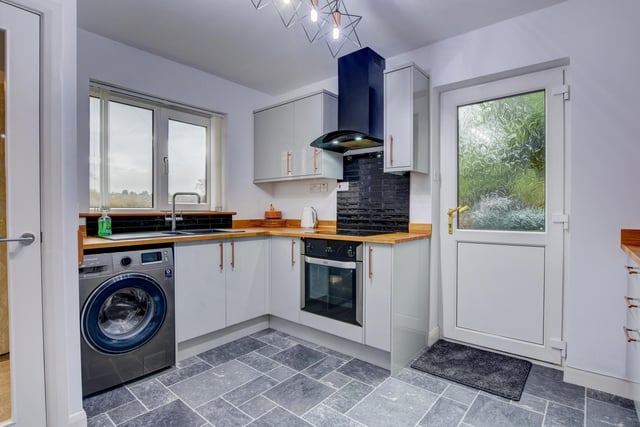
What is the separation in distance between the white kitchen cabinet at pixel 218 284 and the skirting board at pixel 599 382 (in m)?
2.24

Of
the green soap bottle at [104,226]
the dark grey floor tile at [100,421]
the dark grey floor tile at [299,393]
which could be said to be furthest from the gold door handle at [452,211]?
the green soap bottle at [104,226]

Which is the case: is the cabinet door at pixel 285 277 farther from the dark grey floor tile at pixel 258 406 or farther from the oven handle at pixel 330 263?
the dark grey floor tile at pixel 258 406

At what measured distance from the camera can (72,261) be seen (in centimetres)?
158

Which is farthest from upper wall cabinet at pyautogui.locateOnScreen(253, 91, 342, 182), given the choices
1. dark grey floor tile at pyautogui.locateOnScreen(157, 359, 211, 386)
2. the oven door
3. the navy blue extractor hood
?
dark grey floor tile at pyautogui.locateOnScreen(157, 359, 211, 386)

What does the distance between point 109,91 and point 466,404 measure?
3.37 meters

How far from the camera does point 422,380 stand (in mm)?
2096

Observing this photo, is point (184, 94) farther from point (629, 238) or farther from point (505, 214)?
point (629, 238)

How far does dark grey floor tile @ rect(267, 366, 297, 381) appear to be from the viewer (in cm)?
213

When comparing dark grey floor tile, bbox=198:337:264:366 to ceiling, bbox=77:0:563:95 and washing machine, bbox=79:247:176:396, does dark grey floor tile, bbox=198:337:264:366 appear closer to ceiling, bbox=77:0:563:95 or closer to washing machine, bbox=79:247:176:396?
washing machine, bbox=79:247:176:396

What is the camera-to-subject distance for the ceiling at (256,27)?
2119 millimetres

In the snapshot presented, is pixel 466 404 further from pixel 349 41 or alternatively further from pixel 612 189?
pixel 349 41

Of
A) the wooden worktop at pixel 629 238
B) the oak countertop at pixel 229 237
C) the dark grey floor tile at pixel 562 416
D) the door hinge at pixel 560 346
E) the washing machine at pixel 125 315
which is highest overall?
the wooden worktop at pixel 629 238

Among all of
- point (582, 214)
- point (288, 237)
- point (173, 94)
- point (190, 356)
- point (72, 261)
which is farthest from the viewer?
point (173, 94)

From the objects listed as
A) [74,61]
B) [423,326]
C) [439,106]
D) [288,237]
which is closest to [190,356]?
[288,237]
